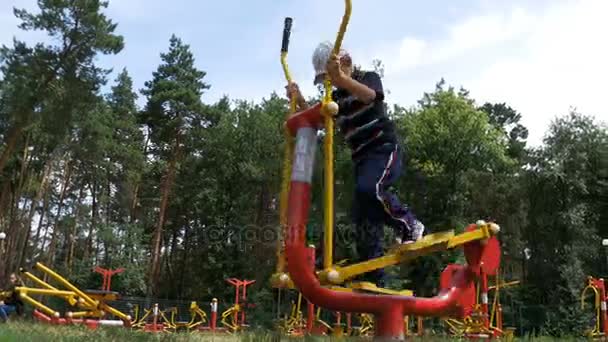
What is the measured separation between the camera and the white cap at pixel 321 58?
13.3ft

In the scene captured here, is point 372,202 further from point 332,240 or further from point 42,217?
point 42,217

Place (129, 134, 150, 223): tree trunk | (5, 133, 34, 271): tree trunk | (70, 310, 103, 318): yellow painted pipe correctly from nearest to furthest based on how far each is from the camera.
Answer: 1. (70, 310, 103, 318): yellow painted pipe
2. (5, 133, 34, 271): tree trunk
3. (129, 134, 150, 223): tree trunk

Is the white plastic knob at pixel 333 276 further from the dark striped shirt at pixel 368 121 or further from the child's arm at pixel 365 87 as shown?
the child's arm at pixel 365 87

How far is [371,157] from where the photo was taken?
13.6ft

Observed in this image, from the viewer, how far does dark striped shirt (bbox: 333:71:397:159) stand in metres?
4.18

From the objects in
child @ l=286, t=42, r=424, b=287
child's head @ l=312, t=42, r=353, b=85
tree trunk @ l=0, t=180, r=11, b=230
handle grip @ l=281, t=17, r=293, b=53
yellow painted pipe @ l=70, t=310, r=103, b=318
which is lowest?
yellow painted pipe @ l=70, t=310, r=103, b=318

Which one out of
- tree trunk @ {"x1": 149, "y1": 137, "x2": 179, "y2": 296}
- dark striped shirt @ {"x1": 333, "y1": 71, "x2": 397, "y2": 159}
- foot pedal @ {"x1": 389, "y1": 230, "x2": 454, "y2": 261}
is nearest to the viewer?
foot pedal @ {"x1": 389, "y1": 230, "x2": 454, "y2": 261}

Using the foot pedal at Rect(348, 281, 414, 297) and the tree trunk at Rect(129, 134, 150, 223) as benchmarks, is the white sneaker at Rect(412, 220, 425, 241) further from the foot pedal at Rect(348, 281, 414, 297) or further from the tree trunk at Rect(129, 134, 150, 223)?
the tree trunk at Rect(129, 134, 150, 223)

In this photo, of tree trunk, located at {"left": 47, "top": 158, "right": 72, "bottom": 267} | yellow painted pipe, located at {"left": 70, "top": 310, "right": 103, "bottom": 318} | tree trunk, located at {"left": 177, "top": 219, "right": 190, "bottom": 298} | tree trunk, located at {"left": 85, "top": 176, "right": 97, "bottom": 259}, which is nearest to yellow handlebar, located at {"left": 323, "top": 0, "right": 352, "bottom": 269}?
yellow painted pipe, located at {"left": 70, "top": 310, "right": 103, "bottom": 318}

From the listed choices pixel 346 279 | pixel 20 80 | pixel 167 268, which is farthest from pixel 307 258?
pixel 167 268

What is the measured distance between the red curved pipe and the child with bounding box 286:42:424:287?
42 centimetres

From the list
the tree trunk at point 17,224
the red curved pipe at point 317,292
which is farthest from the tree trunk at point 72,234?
the red curved pipe at point 317,292

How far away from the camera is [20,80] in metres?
21.2

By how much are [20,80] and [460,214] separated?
818 inches
